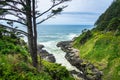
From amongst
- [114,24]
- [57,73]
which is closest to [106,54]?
[114,24]

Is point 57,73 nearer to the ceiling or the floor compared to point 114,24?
nearer to the floor

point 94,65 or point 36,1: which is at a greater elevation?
point 36,1

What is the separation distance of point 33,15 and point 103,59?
3787cm

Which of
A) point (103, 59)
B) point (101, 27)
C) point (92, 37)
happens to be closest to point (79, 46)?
point (92, 37)

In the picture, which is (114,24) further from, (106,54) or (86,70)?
(86,70)

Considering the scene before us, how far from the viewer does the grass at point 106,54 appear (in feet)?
159

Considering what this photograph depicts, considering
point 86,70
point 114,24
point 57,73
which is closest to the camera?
point 57,73

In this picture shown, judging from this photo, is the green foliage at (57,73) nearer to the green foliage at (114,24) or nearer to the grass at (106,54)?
the grass at (106,54)

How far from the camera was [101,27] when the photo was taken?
286 feet

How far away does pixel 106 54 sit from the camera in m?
58.0

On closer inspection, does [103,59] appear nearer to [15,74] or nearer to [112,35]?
[112,35]

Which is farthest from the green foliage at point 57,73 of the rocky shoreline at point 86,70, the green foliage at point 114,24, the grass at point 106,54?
the green foliage at point 114,24

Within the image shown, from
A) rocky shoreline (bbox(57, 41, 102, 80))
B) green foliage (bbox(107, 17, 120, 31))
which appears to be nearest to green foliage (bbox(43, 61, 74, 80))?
rocky shoreline (bbox(57, 41, 102, 80))

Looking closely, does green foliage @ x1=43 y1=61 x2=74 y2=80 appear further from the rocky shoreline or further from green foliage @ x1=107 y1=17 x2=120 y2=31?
green foliage @ x1=107 y1=17 x2=120 y2=31
